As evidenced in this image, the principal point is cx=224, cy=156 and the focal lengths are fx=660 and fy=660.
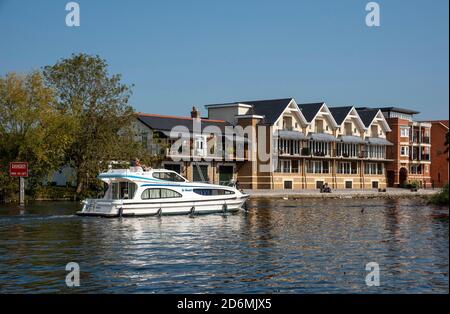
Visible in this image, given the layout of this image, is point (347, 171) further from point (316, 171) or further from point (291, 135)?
point (291, 135)

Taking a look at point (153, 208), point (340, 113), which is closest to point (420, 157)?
point (340, 113)

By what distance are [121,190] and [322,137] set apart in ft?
194

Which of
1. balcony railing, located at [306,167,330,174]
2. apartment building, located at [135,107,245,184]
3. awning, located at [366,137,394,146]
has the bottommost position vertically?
balcony railing, located at [306,167,330,174]

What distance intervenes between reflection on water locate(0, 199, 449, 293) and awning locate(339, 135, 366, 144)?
61893mm

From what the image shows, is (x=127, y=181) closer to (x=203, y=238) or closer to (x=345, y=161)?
(x=203, y=238)

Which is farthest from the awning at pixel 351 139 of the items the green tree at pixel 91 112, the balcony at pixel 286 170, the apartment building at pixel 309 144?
the green tree at pixel 91 112

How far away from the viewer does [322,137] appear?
330 feet

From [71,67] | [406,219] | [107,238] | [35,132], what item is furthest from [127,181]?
[71,67]

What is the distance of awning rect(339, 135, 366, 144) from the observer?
104750 mm

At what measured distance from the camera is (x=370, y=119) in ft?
369

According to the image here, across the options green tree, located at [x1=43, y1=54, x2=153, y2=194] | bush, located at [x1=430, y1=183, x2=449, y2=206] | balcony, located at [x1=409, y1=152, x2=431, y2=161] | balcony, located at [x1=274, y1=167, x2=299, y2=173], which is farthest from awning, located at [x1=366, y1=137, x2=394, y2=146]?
bush, located at [x1=430, y1=183, x2=449, y2=206]

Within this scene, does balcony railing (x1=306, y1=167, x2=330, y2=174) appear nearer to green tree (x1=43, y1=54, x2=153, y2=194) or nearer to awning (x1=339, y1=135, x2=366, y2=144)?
awning (x1=339, y1=135, x2=366, y2=144)

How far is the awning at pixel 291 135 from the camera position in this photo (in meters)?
93.7

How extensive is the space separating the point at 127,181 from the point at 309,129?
5966cm
